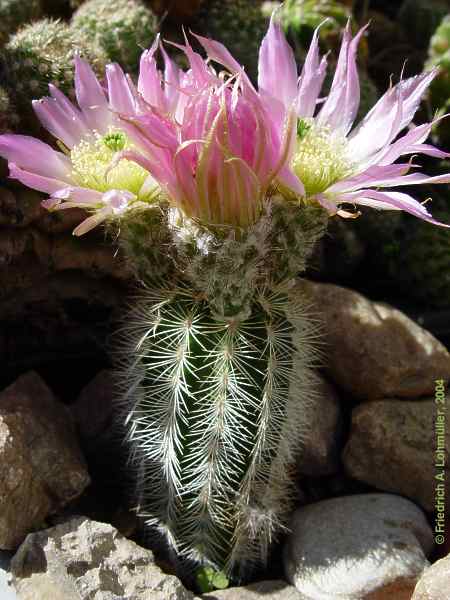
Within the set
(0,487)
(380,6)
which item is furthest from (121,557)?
(380,6)

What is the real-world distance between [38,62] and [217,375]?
742 millimetres

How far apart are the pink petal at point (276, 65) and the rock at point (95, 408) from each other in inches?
31.6

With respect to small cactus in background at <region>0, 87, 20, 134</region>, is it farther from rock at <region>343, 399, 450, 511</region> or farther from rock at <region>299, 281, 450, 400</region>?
rock at <region>343, 399, 450, 511</region>

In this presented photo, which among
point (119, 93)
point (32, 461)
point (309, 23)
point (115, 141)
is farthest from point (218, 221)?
point (309, 23)

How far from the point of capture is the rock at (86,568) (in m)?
1.16

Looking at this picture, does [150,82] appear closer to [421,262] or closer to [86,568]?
[86,568]

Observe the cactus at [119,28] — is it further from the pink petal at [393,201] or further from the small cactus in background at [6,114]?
the pink petal at [393,201]

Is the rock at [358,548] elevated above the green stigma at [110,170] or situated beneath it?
situated beneath

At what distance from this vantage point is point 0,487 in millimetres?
1265

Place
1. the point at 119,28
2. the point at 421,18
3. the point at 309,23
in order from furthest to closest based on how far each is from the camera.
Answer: the point at 421,18 < the point at 309,23 < the point at 119,28

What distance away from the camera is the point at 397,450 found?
1588 millimetres

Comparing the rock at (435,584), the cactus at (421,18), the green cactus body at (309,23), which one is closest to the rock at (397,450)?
the rock at (435,584)

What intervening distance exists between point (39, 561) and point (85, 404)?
49 cm

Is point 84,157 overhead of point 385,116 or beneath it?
overhead
